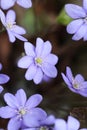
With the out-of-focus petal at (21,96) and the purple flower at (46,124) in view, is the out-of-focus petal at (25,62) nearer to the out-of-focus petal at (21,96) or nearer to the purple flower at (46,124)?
the out-of-focus petal at (21,96)

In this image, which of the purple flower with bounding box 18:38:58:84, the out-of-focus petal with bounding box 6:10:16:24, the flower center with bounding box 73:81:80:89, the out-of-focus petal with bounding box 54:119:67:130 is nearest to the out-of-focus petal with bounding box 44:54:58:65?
the purple flower with bounding box 18:38:58:84

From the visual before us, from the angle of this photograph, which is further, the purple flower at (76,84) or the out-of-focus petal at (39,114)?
the purple flower at (76,84)

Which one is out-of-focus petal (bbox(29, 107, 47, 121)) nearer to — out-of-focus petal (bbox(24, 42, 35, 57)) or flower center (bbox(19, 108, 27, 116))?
flower center (bbox(19, 108, 27, 116))

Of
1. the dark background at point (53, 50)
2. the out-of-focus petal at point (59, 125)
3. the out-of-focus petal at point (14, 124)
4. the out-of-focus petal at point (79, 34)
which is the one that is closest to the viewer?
the out-of-focus petal at point (59, 125)

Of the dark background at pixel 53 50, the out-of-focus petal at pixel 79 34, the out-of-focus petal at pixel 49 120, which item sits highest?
the out-of-focus petal at pixel 79 34

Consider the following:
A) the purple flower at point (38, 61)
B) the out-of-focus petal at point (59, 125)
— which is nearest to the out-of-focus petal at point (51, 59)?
the purple flower at point (38, 61)
